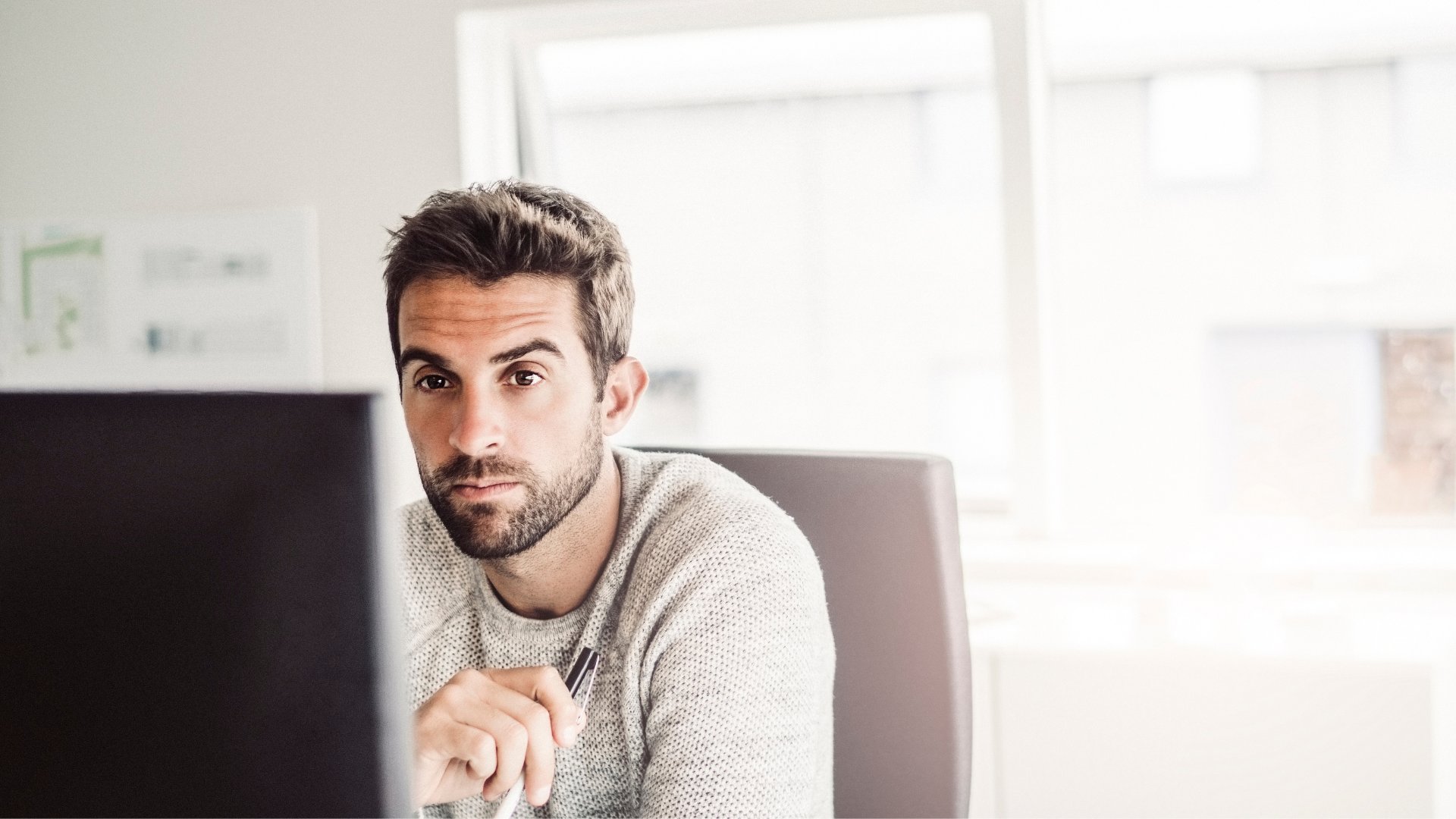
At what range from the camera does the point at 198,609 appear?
1.35ft

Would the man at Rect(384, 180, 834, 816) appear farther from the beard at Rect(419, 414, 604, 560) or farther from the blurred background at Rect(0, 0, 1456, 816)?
the blurred background at Rect(0, 0, 1456, 816)

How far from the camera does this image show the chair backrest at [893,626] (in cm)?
120

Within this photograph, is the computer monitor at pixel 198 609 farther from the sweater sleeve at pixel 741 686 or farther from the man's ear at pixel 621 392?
the man's ear at pixel 621 392

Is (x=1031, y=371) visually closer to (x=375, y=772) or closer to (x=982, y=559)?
(x=982, y=559)

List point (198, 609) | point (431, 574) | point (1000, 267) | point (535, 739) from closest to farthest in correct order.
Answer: point (198, 609)
point (535, 739)
point (431, 574)
point (1000, 267)

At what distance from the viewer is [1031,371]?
2355mm

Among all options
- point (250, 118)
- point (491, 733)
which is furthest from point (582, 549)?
point (250, 118)

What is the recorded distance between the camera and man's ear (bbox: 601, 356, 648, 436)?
131 cm

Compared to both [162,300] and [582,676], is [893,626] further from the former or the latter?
[162,300]

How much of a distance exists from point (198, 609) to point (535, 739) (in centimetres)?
49

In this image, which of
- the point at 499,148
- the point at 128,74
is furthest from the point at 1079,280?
the point at 128,74

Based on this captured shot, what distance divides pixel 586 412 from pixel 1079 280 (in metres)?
2.97

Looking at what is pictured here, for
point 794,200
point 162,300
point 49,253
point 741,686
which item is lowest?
point 741,686

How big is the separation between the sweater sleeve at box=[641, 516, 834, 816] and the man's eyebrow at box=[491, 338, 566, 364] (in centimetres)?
27
